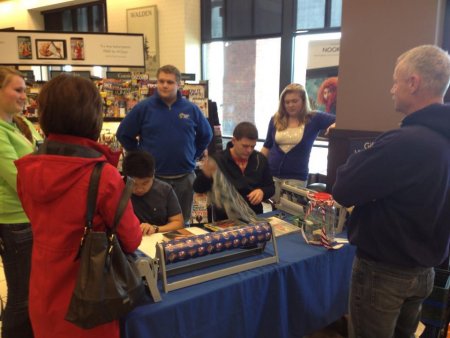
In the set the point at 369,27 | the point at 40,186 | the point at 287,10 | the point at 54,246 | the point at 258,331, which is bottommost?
the point at 258,331

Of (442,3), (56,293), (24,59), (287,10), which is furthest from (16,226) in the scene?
(287,10)

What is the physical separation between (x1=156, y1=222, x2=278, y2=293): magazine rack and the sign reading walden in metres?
3.71

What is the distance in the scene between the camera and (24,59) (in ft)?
15.2

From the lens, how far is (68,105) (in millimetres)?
1090

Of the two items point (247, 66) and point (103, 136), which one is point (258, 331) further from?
point (247, 66)

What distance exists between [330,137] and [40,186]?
189 centimetres

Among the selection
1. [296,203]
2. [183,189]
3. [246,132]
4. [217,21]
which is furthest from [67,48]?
[296,203]

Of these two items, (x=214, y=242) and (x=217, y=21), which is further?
(x=217, y=21)

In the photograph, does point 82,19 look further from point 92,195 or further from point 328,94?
point 92,195

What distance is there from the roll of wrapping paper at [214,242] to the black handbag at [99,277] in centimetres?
27

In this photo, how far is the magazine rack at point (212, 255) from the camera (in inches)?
54.9

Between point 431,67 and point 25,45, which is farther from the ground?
point 25,45

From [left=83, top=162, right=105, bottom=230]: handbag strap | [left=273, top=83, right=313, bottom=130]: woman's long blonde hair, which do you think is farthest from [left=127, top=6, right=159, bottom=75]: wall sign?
[left=83, top=162, right=105, bottom=230]: handbag strap

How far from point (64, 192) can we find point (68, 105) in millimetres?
246
